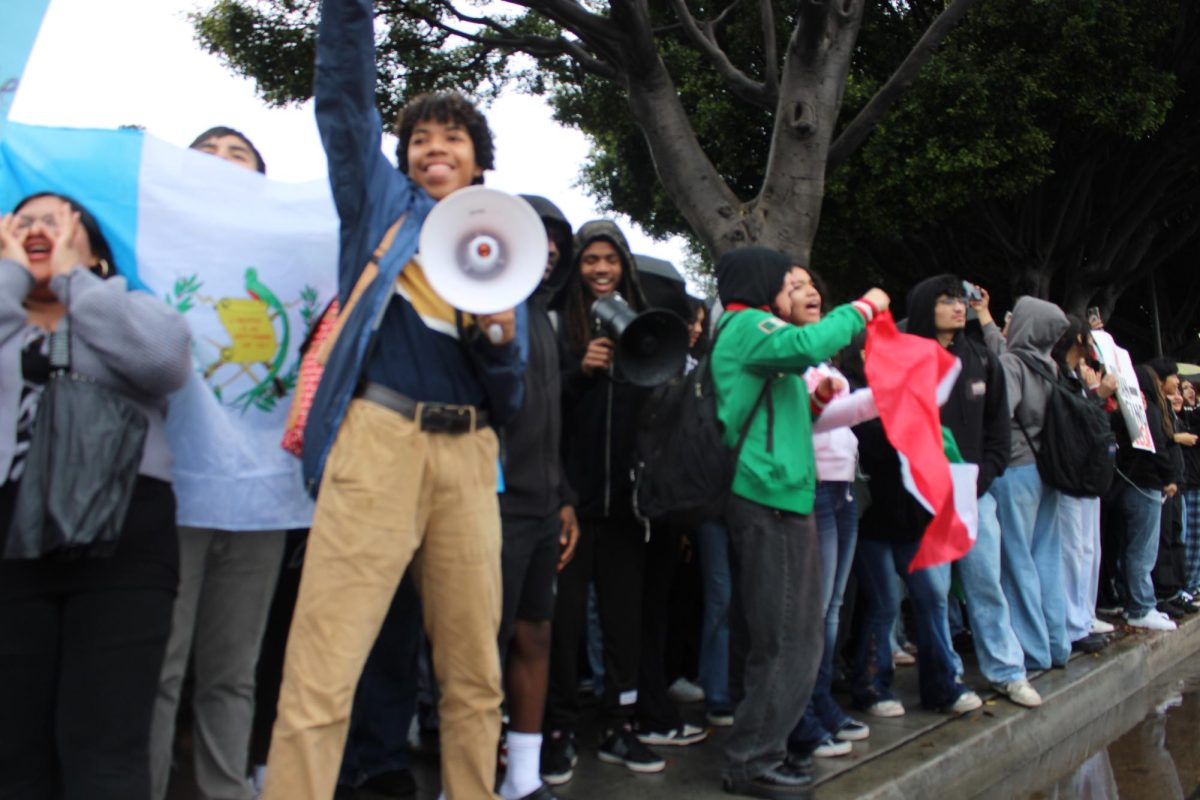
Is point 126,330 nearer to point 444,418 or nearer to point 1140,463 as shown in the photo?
point 444,418

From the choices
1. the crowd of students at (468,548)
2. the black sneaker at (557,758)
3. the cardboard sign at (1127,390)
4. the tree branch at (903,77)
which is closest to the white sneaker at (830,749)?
the crowd of students at (468,548)

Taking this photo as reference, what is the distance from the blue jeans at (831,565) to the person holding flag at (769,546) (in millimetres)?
375

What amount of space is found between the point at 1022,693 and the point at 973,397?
1454 mm

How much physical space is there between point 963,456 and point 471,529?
347cm

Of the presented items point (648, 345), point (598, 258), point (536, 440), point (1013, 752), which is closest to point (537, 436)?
point (536, 440)

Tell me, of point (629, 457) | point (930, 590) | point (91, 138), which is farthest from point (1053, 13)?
point (91, 138)

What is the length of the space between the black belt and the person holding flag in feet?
4.35

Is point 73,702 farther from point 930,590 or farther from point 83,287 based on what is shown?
point 930,590

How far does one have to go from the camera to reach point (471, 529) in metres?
2.93

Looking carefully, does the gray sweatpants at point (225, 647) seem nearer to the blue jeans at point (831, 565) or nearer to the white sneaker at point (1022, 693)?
the blue jeans at point (831, 565)

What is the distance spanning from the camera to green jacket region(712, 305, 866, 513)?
3907 mm

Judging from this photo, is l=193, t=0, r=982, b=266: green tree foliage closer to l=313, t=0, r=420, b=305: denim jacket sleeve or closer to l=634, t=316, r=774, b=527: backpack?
l=634, t=316, r=774, b=527: backpack

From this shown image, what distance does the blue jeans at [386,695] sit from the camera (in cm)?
379

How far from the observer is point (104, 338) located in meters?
2.64
